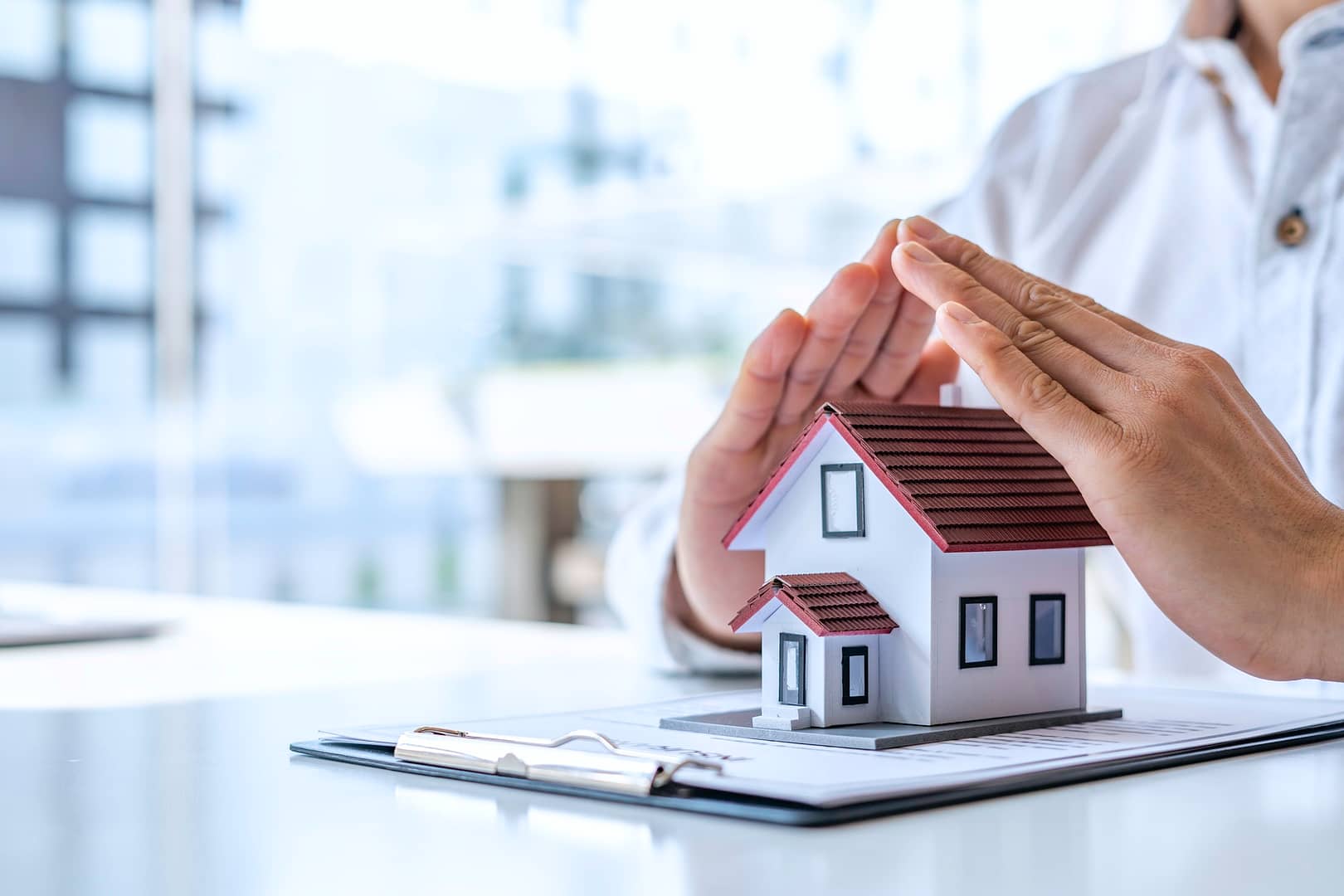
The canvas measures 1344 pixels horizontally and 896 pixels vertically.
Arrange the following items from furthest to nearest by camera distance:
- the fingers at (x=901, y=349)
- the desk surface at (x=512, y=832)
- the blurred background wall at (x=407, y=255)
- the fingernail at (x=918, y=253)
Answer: the blurred background wall at (x=407, y=255) → the fingers at (x=901, y=349) → the fingernail at (x=918, y=253) → the desk surface at (x=512, y=832)

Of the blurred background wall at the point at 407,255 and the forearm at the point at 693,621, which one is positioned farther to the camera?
the blurred background wall at the point at 407,255

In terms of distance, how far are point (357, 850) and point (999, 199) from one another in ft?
3.26

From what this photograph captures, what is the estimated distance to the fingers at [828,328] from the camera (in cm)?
70

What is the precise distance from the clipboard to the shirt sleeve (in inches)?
13.9

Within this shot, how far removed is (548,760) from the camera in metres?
0.49

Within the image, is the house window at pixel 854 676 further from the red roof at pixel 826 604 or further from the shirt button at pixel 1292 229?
the shirt button at pixel 1292 229

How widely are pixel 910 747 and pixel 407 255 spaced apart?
3392 millimetres

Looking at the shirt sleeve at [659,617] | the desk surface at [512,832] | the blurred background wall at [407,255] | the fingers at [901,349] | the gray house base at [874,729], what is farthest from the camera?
the blurred background wall at [407,255]

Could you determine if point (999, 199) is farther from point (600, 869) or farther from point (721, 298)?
point (721, 298)

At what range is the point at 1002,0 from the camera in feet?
8.74

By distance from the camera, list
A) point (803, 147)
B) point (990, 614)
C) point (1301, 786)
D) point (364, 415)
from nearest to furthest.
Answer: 1. point (1301, 786)
2. point (990, 614)
3. point (803, 147)
4. point (364, 415)

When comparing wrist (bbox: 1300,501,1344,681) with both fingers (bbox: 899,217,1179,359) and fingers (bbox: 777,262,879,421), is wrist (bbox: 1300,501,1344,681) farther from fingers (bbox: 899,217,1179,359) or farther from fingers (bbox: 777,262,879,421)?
fingers (bbox: 777,262,879,421)

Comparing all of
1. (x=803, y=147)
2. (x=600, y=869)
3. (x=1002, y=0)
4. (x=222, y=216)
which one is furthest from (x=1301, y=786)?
(x=222, y=216)

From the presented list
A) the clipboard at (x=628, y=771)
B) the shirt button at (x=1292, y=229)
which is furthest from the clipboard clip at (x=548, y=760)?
the shirt button at (x=1292, y=229)
